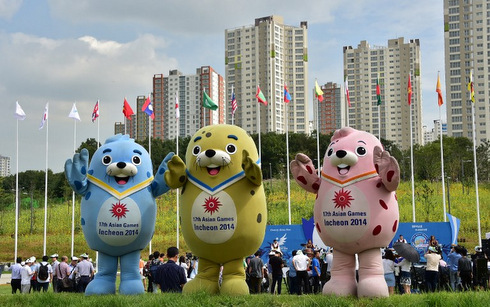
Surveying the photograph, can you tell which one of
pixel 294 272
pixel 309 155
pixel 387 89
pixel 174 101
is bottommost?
pixel 294 272

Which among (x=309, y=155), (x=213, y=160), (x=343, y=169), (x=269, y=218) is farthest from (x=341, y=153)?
(x=309, y=155)

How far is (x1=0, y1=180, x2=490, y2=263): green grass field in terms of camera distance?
35.2 meters

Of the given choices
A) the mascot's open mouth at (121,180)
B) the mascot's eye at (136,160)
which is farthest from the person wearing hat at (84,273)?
the mascot's eye at (136,160)

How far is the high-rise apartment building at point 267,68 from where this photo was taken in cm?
8044

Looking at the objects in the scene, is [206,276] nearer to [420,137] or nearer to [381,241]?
[381,241]

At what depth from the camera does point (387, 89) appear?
294 feet

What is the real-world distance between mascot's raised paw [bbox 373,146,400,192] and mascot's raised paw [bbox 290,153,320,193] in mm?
1293

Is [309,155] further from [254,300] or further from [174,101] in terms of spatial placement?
[254,300]

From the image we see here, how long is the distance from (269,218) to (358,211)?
2554 centimetres

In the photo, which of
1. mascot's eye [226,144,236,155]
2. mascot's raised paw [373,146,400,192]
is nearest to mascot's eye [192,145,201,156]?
mascot's eye [226,144,236,155]

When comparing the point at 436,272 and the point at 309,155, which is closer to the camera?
the point at 436,272

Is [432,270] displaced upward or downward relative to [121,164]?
downward

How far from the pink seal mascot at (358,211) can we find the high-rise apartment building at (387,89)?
7943 cm

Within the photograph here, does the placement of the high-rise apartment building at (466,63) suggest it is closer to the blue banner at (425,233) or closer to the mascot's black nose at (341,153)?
the blue banner at (425,233)
